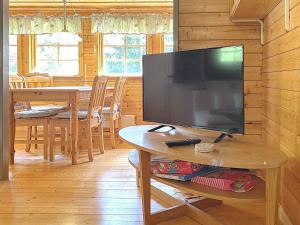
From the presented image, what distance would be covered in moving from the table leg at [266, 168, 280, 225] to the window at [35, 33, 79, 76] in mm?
4920

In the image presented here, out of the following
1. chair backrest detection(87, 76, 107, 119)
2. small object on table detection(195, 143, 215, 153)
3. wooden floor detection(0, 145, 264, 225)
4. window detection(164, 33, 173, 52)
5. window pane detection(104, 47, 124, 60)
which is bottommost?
wooden floor detection(0, 145, 264, 225)

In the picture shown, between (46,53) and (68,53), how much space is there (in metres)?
0.40

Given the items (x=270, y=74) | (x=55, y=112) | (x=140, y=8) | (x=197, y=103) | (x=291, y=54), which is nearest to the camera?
(x=291, y=54)

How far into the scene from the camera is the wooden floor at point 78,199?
2188 mm

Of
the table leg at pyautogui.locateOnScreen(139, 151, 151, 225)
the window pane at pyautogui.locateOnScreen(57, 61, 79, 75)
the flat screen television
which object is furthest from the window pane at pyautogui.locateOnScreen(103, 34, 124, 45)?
the table leg at pyautogui.locateOnScreen(139, 151, 151, 225)

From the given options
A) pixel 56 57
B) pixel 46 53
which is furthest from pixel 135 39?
pixel 46 53

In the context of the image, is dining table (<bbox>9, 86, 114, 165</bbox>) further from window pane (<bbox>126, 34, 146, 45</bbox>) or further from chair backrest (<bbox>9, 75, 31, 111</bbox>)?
window pane (<bbox>126, 34, 146, 45</bbox>)

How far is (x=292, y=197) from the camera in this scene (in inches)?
75.6

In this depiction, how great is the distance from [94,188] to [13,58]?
4064 millimetres

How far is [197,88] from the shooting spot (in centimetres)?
211

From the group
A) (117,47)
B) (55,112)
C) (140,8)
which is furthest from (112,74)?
(55,112)

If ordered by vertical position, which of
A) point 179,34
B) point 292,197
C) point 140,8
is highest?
point 140,8

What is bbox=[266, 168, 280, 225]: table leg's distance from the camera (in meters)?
1.52

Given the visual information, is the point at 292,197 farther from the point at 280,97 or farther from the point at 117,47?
the point at 117,47
